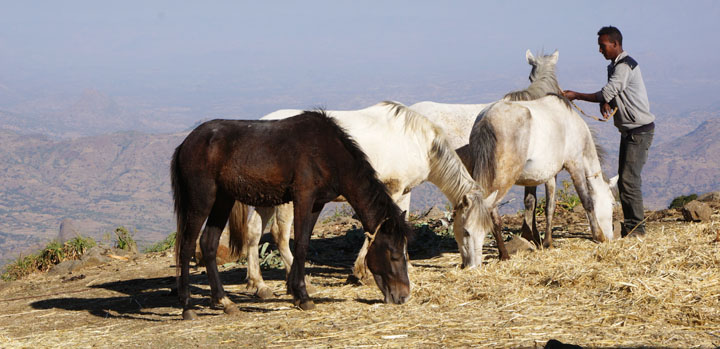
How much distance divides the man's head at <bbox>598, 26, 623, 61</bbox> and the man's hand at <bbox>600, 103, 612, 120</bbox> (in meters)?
0.60

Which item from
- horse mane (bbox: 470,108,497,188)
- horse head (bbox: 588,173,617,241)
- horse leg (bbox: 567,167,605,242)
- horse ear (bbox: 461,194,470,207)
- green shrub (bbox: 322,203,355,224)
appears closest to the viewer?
horse ear (bbox: 461,194,470,207)

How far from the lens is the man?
7.77 meters

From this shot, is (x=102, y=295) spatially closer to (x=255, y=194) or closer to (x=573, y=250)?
(x=255, y=194)

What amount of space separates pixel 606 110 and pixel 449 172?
8.26 feet

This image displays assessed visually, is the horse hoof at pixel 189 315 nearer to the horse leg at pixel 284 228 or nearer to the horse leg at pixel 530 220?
the horse leg at pixel 284 228

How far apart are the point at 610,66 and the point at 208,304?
227 inches

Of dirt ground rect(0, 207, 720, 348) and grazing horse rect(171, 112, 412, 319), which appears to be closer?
dirt ground rect(0, 207, 720, 348)

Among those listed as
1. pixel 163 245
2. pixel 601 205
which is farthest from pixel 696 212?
pixel 163 245

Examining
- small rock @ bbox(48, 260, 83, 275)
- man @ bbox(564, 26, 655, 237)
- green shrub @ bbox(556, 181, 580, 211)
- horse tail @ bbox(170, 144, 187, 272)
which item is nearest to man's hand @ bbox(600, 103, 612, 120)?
man @ bbox(564, 26, 655, 237)

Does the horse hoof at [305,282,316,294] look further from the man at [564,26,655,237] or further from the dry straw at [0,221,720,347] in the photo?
the man at [564,26,655,237]

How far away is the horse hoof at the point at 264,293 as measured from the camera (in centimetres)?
658

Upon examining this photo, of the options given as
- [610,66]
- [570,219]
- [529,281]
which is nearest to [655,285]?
[529,281]

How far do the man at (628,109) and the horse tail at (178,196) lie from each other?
503 cm

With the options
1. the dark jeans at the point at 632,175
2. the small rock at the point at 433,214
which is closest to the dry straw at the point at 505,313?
the dark jeans at the point at 632,175
